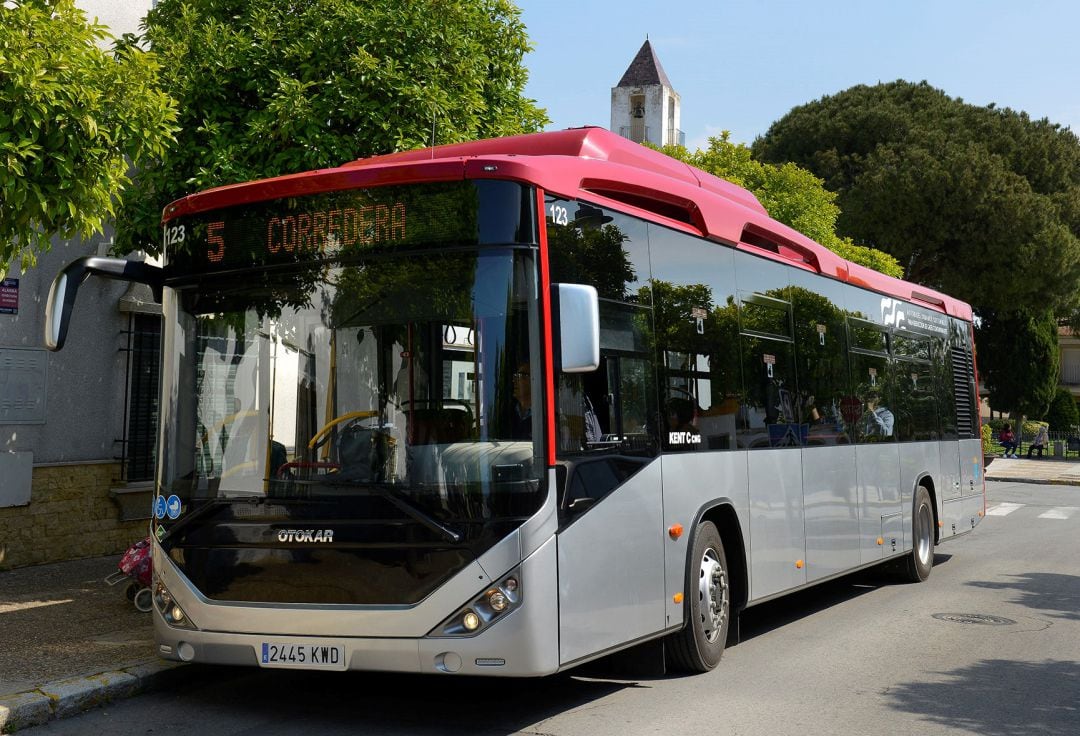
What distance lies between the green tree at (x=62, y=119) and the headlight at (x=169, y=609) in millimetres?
2574

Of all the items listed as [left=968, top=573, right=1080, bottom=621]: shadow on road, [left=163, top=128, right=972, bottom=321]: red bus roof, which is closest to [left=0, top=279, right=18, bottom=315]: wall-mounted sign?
[left=163, top=128, right=972, bottom=321]: red bus roof

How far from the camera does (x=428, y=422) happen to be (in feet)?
18.7

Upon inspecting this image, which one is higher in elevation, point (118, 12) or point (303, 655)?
point (118, 12)

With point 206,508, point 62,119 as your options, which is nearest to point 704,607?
point 206,508

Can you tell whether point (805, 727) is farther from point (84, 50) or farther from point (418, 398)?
point (84, 50)

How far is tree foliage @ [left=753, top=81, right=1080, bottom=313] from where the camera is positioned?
41.3m

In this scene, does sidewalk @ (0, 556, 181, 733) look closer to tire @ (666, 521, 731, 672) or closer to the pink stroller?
the pink stroller

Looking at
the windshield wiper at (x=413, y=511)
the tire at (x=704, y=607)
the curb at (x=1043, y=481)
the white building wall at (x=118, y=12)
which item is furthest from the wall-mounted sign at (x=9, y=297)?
the curb at (x=1043, y=481)

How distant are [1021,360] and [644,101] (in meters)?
33.8

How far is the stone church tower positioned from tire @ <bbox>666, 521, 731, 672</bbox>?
69034 millimetres

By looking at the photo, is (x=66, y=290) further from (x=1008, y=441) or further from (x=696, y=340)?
(x=1008, y=441)

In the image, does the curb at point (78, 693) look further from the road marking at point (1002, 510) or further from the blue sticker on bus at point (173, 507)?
the road marking at point (1002, 510)

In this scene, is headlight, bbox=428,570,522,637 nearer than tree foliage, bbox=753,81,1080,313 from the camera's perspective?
Yes

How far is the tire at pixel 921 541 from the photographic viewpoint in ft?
40.4
